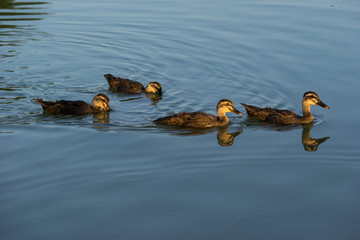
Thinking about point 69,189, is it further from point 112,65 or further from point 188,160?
point 112,65

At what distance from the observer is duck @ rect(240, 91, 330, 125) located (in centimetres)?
1234

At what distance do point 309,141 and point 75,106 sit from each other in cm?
482

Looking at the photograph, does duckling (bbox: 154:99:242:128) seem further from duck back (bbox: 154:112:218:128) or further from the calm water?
the calm water

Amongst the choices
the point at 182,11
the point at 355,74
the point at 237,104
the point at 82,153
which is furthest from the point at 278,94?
the point at 182,11

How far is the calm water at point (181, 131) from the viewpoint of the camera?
7973 millimetres

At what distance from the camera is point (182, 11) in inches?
875

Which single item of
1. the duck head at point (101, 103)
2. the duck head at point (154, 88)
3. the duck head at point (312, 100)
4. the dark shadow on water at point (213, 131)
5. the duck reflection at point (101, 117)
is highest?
the duck head at point (312, 100)

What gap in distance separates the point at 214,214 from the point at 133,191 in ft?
4.32

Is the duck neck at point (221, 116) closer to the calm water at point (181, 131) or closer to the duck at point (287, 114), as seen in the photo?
the calm water at point (181, 131)

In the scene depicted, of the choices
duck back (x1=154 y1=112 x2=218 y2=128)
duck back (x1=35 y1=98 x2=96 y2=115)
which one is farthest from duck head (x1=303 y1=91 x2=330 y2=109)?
duck back (x1=35 y1=98 x2=96 y2=115)

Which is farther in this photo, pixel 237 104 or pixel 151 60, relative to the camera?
pixel 151 60

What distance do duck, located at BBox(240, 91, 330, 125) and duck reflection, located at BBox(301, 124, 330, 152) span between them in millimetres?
295

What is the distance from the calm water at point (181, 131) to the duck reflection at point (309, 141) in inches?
2.2

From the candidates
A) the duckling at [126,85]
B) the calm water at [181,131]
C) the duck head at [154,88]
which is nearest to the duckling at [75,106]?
the calm water at [181,131]
